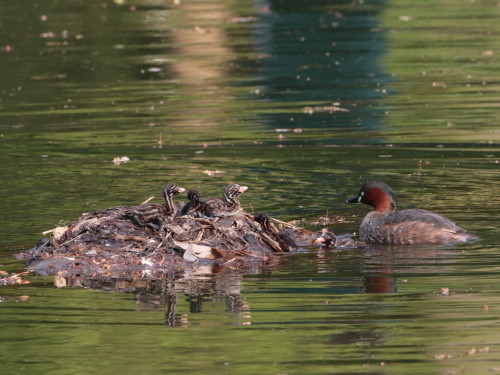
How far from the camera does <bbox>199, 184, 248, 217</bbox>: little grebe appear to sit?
12.5m

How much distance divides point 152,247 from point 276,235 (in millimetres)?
1276

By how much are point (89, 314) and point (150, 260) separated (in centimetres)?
178

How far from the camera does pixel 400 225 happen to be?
1277cm

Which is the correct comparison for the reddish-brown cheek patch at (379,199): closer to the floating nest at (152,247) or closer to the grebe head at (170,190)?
the floating nest at (152,247)

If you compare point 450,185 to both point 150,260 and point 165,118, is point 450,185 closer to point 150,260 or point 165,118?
point 150,260

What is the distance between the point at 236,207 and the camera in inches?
495

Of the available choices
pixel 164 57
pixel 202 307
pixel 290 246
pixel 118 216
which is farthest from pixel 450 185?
pixel 164 57

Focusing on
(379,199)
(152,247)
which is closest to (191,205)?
(152,247)

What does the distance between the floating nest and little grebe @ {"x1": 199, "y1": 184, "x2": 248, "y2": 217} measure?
72 millimetres

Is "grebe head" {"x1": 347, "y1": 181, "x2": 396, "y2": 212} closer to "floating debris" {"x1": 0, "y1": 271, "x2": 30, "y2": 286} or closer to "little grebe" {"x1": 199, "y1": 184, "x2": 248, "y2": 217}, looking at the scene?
"little grebe" {"x1": 199, "y1": 184, "x2": 248, "y2": 217}

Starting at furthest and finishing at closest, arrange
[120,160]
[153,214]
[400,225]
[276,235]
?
[120,160]
[400,225]
[276,235]
[153,214]

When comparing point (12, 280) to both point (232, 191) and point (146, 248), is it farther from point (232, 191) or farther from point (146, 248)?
point (232, 191)

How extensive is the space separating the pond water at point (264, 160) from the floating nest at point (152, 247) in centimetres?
27

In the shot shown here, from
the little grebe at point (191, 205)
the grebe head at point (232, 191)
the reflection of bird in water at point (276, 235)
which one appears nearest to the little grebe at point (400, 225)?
the reflection of bird in water at point (276, 235)
